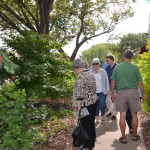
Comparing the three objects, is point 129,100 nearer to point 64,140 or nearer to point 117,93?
point 117,93

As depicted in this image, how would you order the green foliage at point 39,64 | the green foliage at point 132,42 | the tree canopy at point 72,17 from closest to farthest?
the green foliage at point 39,64
the tree canopy at point 72,17
the green foliage at point 132,42

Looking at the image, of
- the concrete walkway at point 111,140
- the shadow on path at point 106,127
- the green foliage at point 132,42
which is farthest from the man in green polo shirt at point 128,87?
the green foliage at point 132,42

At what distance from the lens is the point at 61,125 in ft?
22.2

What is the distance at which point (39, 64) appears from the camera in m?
7.51

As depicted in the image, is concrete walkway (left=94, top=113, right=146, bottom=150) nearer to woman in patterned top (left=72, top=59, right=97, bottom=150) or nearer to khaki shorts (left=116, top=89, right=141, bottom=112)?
woman in patterned top (left=72, top=59, right=97, bottom=150)

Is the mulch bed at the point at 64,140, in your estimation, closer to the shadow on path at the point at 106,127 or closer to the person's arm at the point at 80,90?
the shadow on path at the point at 106,127

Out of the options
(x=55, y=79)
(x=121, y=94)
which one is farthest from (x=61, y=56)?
(x=121, y=94)

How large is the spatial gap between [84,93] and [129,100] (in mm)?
1136

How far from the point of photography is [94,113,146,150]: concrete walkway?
18.1ft

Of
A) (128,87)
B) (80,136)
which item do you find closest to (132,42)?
(128,87)

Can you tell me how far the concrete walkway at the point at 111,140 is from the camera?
5531 mm

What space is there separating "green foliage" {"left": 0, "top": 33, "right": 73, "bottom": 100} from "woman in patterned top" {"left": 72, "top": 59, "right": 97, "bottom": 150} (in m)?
2.24

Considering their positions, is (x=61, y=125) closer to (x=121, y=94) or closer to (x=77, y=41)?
(x=121, y=94)

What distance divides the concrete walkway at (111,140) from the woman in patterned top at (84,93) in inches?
21.7
